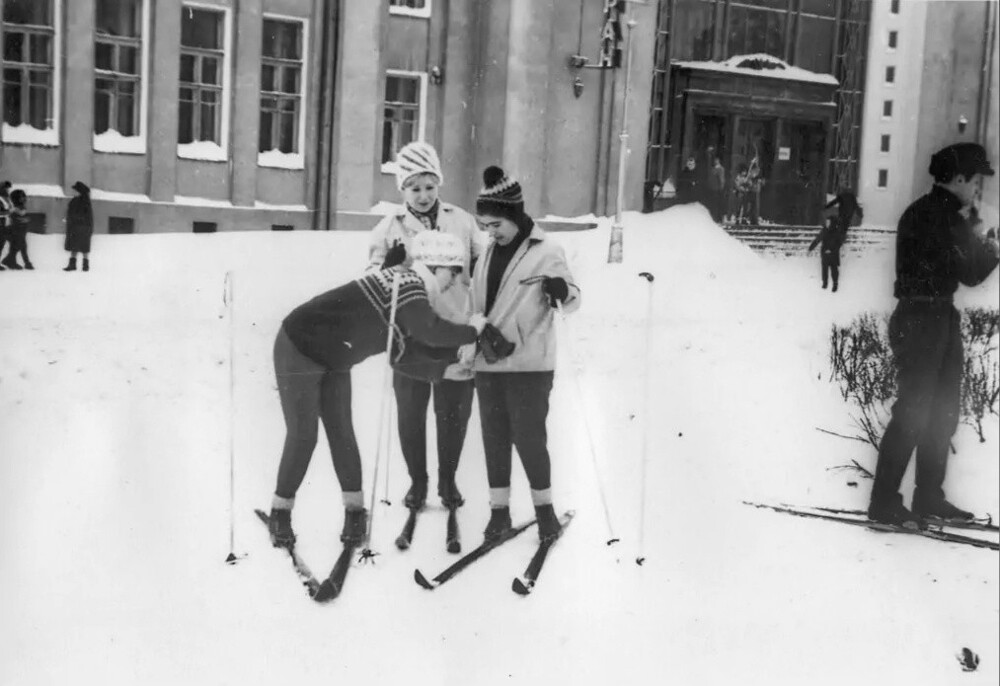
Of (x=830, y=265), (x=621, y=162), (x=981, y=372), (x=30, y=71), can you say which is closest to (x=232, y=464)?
(x=30, y=71)

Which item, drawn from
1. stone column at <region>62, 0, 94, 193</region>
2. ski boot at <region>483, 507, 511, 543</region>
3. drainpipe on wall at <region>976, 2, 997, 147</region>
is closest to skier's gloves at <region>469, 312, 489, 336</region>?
ski boot at <region>483, 507, 511, 543</region>

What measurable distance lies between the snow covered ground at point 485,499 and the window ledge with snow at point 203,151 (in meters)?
0.18

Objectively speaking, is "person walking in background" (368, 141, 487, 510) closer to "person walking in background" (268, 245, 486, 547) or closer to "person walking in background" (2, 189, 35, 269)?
"person walking in background" (268, 245, 486, 547)

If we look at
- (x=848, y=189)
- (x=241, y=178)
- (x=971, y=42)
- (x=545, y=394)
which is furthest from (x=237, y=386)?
(x=971, y=42)

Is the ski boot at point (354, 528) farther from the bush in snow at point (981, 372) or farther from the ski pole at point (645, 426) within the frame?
the bush in snow at point (981, 372)

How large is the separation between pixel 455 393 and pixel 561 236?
479mm

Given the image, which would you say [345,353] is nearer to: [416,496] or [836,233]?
[416,496]

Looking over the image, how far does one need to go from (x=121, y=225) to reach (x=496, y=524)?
3.90ft

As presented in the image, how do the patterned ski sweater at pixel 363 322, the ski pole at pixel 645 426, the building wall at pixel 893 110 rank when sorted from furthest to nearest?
the building wall at pixel 893 110 → the ski pole at pixel 645 426 → the patterned ski sweater at pixel 363 322

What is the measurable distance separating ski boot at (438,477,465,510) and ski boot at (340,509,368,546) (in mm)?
202

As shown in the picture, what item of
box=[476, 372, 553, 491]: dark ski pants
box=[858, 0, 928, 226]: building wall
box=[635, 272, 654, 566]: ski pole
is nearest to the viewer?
box=[476, 372, 553, 491]: dark ski pants

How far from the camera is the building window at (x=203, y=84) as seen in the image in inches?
100

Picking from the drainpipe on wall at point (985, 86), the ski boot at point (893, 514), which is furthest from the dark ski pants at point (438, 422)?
the drainpipe on wall at point (985, 86)

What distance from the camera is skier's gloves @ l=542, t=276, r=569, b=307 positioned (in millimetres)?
2812
